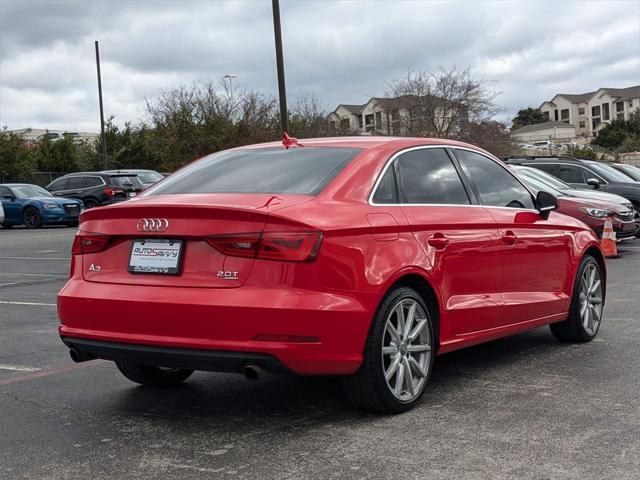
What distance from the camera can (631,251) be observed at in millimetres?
15578

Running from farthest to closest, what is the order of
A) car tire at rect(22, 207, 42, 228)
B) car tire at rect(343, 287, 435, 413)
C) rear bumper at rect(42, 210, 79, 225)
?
car tire at rect(22, 207, 42, 228) → rear bumper at rect(42, 210, 79, 225) → car tire at rect(343, 287, 435, 413)

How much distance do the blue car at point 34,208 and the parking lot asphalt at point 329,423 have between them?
22.3m

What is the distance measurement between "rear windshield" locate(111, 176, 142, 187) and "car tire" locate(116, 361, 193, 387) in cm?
2489

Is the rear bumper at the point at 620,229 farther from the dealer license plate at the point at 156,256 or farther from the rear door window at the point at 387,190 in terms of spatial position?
the dealer license plate at the point at 156,256

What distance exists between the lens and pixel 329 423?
4883mm

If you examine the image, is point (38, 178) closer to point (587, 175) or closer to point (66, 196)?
point (66, 196)

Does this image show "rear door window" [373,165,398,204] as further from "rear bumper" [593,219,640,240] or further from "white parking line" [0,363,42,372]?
"rear bumper" [593,219,640,240]

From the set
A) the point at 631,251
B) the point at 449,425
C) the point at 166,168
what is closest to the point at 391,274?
the point at 449,425

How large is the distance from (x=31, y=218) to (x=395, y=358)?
85.1 ft

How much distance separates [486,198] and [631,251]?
33.8ft

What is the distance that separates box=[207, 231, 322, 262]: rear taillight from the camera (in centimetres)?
453

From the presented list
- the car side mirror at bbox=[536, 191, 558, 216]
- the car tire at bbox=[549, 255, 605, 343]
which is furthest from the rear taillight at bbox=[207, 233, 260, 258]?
the car tire at bbox=[549, 255, 605, 343]

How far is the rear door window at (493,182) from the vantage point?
6.17 meters

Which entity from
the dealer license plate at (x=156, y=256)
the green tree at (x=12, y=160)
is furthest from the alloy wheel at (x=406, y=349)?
the green tree at (x=12, y=160)
